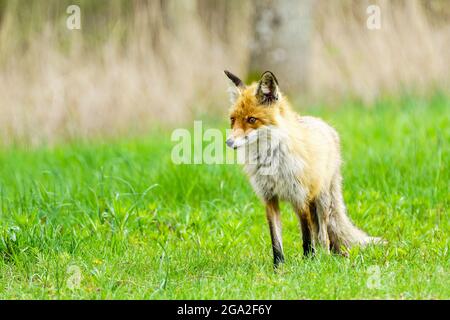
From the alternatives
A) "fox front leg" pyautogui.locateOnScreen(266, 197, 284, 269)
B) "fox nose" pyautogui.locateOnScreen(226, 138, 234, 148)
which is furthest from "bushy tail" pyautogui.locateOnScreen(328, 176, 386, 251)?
"fox nose" pyautogui.locateOnScreen(226, 138, 234, 148)

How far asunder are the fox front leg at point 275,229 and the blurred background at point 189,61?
5.81m

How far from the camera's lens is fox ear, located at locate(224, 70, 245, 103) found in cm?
625

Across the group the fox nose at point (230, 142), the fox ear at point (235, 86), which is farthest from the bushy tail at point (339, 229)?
the fox nose at point (230, 142)

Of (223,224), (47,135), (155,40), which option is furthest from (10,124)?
(223,224)

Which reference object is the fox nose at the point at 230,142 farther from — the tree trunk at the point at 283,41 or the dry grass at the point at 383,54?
the dry grass at the point at 383,54

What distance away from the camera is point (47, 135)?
1173 cm

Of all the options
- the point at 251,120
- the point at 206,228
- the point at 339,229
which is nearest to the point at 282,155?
the point at 251,120

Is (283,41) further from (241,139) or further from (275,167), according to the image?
(241,139)

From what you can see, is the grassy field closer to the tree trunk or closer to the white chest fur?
the white chest fur

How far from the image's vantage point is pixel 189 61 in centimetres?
1262

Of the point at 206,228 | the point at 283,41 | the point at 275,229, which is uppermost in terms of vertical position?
the point at 283,41

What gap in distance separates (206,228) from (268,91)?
1838 millimetres
